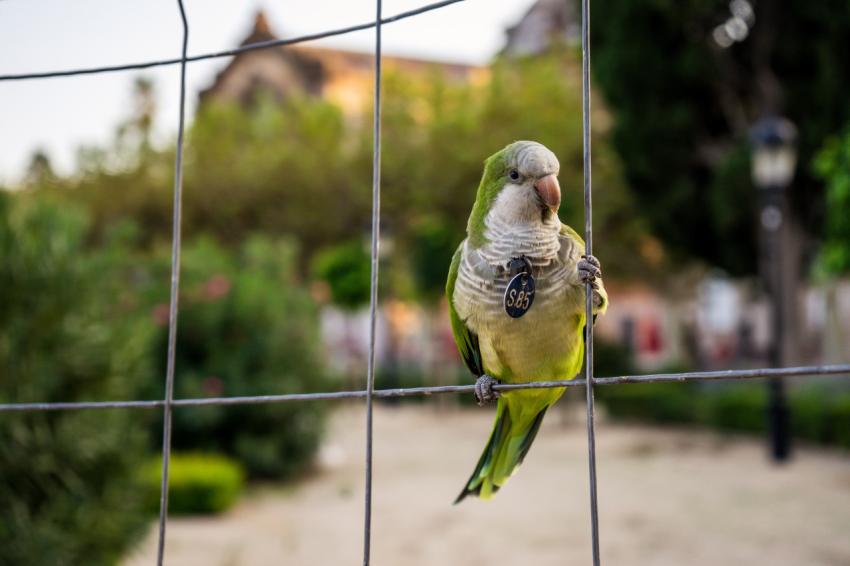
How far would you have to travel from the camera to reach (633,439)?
12.9 metres

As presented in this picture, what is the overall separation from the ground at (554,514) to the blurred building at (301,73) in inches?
711

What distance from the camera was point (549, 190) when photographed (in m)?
1.39

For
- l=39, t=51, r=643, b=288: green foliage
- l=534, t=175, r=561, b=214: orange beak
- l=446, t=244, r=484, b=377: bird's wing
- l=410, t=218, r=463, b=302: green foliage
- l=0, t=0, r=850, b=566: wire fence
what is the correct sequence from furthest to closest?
l=39, t=51, r=643, b=288: green foliage → l=410, t=218, r=463, b=302: green foliage → l=446, t=244, r=484, b=377: bird's wing → l=534, t=175, r=561, b=214: orange beak → l=0, t=0, r=850, b=566: wire fence

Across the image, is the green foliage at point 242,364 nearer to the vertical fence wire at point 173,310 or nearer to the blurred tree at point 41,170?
the vertical fence wire at point 173,310

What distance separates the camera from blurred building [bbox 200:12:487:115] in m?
27.3

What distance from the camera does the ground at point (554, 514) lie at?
6.57 m

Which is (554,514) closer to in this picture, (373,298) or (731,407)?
(731,407)

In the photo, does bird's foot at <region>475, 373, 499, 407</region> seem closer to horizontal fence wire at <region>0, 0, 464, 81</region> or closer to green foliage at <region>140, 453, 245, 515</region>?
horizontal fence wire at <region>0, 0, 464, 81</region>

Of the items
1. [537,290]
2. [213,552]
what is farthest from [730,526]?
[537,290]

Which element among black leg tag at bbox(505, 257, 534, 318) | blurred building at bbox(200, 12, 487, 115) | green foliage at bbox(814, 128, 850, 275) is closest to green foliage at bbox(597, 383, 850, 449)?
green foliage at bbox(814, 128, 850, 275)

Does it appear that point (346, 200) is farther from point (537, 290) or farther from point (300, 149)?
point (537, 290)

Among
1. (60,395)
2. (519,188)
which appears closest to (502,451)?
(519,188)

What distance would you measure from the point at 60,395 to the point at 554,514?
525cm

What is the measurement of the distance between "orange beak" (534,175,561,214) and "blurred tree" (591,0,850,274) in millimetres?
11057
